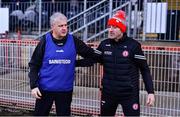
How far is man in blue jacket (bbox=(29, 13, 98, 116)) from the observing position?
547 centimetres

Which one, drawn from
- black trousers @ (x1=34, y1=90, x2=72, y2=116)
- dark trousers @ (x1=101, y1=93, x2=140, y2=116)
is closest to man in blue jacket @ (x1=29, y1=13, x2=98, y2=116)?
black trousers @ (x1=34, y1=90, x2=72, y2=116)

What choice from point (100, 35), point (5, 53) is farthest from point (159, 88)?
point (100, 35)

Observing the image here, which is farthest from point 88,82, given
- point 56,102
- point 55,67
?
point 55,67

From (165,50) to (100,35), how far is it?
501 cm

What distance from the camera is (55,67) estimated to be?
217 inches

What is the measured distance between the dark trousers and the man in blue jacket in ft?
1.57

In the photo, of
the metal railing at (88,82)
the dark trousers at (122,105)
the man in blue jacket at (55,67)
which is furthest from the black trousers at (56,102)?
the metal railing at (88,82)

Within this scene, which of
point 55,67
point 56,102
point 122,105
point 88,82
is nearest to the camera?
point 122,105

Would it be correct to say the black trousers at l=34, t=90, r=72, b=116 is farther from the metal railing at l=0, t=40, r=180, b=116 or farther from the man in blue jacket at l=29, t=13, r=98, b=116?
the metal railing at l=0, t=40, r=180, b=116

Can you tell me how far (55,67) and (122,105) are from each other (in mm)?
948

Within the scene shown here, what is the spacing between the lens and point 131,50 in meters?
5.33

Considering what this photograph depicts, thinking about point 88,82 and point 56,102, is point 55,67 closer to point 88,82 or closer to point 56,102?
point 56,102

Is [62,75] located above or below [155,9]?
below

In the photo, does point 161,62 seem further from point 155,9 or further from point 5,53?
point 155,9
